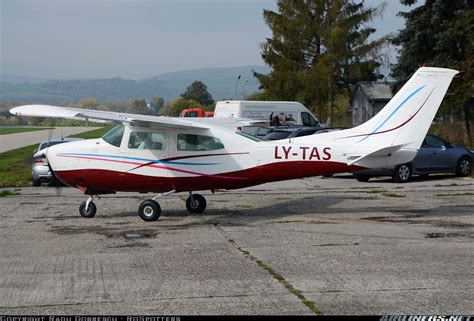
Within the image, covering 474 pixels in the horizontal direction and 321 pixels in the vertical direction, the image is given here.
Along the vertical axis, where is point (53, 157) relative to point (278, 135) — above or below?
below

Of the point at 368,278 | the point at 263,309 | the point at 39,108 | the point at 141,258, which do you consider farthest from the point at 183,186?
the point at 263,309

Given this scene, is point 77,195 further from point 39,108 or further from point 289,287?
point 289,287

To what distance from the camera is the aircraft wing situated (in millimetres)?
12961

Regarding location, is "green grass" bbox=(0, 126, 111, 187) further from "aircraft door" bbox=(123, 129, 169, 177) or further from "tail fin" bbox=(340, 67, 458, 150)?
"tail fin" bbox=(340, 67, 458, 150)

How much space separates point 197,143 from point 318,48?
131ft

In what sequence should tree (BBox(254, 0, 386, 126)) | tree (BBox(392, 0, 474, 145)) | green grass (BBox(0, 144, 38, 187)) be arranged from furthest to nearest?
1. tree (BBox(254, 0, 386, 126))
2. tree (BBox(392, 0, 474, 145))
3. green grass (BBox(0, 144, 38, 187))

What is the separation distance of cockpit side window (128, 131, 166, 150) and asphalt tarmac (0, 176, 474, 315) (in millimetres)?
1493

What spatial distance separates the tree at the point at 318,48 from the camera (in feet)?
167

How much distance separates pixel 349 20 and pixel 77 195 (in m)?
35.7

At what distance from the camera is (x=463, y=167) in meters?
23.4

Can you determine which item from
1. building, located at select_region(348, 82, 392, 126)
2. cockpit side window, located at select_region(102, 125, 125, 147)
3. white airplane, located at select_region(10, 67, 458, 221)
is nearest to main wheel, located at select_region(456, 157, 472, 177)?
white airplane, located at select_region(10, 67, 458, 221)

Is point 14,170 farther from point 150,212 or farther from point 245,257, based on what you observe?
point 245,257

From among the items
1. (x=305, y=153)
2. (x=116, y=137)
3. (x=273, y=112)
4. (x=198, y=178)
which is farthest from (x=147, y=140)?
(x=273, y=112)

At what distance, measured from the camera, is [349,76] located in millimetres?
52906
